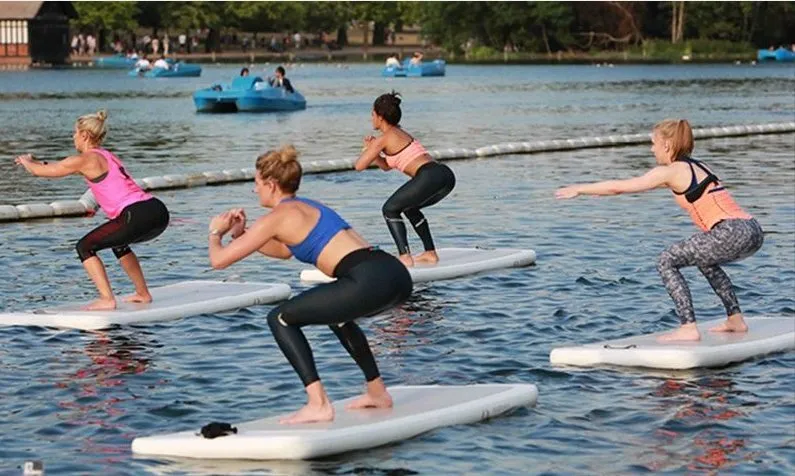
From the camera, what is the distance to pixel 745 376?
1370cm

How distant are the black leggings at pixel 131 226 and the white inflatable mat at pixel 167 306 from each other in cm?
64

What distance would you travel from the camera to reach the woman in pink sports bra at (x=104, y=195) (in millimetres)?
15695

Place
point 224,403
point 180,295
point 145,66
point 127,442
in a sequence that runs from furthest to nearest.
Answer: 1. point 145,66
2. point 180,295
3. point 224,403
4. point 127,442

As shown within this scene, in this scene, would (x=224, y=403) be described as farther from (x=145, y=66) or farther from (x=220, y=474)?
(x=145, y=66)

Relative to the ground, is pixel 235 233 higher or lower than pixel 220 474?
higher

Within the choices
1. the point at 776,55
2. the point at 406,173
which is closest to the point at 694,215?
the point at 406,173

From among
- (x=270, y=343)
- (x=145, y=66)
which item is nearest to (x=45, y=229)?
(x=270, y=343)

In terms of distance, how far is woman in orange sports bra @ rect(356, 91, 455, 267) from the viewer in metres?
18.2

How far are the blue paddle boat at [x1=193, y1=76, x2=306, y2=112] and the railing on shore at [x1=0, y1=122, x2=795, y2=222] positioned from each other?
74.7 feet

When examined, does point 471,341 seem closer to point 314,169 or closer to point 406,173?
point 406,173

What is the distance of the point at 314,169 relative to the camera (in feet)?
112

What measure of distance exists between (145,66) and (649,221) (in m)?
101

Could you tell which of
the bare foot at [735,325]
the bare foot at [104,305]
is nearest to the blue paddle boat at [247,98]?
the bare foot at [104,305]

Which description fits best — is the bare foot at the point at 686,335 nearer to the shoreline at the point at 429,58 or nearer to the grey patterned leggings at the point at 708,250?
the grey patterned leggings at the point at 708,250
